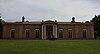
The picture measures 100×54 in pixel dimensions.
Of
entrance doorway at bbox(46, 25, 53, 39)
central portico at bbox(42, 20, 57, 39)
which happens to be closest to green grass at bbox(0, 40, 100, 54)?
central portico at bbox(42, 20, 57, 39)

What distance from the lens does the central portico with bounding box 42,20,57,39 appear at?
5119 cm

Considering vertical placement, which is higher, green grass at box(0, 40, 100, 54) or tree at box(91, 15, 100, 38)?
tree at box(91, 15, 100, 38)

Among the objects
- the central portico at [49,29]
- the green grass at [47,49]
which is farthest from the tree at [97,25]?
the green grass at [47,49]

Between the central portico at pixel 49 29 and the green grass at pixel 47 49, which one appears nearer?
the green grass at pixel 47 49

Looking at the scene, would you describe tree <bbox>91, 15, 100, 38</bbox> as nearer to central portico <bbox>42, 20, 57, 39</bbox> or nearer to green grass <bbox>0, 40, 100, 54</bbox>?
central portico <bbox>42, 20, 57, 39</bbox>

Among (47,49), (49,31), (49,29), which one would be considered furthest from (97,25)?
(47,49)

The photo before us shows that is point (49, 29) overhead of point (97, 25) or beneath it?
beneath

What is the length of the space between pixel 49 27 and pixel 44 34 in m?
2.32

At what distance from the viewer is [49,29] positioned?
5272 centimetres

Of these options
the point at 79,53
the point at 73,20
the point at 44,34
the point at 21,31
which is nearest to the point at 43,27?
the point at 44,34

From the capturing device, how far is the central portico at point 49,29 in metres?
51.2

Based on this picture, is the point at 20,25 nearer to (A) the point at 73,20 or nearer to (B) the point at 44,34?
(B) the point at 44,34

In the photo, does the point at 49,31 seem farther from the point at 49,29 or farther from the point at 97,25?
the point at 97,25

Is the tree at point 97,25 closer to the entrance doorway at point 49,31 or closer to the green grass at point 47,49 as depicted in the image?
the entrance doorway at point 49,31
